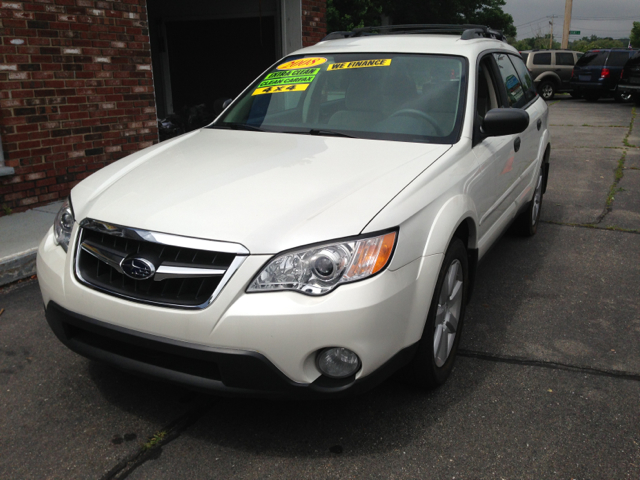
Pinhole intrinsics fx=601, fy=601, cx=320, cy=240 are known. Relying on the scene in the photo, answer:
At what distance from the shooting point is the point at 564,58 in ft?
76.7

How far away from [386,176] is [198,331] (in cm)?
113

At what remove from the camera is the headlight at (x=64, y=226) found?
284 centimetres

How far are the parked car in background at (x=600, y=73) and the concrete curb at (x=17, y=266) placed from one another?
20975 mm

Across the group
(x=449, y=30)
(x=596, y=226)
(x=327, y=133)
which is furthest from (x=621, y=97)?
(x=327, y=133)

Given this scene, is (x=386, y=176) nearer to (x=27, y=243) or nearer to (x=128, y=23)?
(x=27, y=243)

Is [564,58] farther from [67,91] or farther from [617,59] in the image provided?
[67,91]

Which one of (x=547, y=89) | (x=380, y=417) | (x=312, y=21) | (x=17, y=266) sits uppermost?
(x=312, y=21)

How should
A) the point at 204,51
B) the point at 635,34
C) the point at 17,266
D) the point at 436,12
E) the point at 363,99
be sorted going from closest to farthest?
the point at 363,99 < the point at 17,266 < the point at 204,51 < the point at 436,12 < the point at 635,34

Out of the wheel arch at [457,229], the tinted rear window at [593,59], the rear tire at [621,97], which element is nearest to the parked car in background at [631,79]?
the rear tire at [621,97]

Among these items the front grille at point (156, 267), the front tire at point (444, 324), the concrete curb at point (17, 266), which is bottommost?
the concrete curb at point (17, 266)

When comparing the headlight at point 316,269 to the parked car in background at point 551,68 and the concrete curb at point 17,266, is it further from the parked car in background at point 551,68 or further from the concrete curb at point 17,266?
the parked car in background at point 551,68

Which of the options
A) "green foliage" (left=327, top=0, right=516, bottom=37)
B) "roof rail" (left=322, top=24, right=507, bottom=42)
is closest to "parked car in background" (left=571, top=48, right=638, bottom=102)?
"green foliage" (left=327, top=0, right=516, bottom=37)

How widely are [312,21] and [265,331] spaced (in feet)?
27.0

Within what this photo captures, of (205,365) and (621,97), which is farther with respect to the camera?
(621,97)
